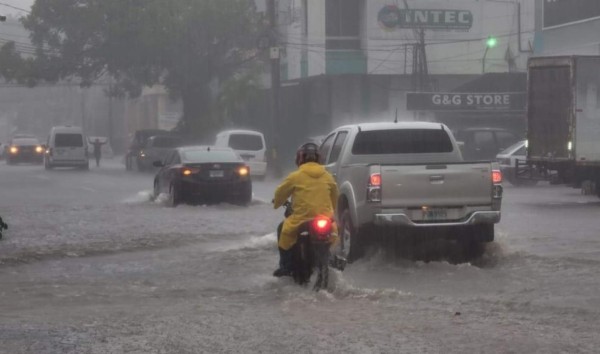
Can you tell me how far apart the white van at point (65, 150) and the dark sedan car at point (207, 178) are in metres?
27.9

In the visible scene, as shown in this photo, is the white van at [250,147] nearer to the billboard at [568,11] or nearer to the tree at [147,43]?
the tree at [147,43]

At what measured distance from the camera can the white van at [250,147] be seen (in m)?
40.2

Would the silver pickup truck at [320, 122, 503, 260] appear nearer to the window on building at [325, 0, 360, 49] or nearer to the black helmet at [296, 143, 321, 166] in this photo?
the black helmet at [296, 143, 321, 166]

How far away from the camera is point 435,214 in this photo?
46.9 feet

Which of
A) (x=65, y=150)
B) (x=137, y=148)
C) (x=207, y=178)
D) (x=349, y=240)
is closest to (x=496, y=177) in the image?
(x=349, y=240)

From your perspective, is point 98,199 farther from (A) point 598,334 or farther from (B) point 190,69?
(B) point 190,69

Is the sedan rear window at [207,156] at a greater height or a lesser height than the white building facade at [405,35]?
lesser

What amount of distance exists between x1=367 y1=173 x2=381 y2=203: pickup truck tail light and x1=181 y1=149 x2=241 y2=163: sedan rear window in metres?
11.7

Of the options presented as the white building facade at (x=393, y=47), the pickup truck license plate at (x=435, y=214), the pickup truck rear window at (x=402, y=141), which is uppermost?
the white building facade at (x=393, y=47)

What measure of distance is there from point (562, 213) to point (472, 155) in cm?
1578

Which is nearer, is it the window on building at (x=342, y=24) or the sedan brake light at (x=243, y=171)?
the sedan brake light at (x=243, y=171)

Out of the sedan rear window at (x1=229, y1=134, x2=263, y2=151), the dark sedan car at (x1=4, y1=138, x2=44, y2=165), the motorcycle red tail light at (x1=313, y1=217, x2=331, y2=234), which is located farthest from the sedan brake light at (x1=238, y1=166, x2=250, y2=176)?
the dark sedan car at (x1=4, y1=138, x2=44, y2=165)

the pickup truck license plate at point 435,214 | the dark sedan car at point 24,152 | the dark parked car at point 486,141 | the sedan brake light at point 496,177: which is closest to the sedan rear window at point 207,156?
the pickup truck license plate at point 435,214

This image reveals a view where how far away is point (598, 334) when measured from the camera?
959 centimetres
